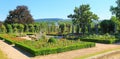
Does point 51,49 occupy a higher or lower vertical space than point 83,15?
lower

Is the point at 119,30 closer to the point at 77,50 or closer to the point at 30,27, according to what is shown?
the point at 77,50

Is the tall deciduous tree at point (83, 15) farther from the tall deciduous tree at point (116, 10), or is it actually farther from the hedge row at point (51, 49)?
the hedge row at point (51, 49)

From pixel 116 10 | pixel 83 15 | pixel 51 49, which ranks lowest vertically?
pixel 51 49

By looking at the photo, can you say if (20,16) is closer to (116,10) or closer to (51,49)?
(116,10)

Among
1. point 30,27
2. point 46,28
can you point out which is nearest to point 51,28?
point 46,28

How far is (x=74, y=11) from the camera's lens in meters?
37.0

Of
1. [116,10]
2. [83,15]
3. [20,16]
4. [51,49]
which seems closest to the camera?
[51,49]

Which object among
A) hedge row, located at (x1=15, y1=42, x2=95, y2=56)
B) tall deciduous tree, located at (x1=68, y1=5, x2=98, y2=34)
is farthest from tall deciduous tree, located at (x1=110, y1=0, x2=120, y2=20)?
hedge row, located at (x1=15, y1=42, x2=95, y2=56)

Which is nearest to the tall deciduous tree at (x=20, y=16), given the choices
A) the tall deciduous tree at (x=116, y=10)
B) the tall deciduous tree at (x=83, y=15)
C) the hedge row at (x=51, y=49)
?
the tall deciduous tree at (x=83, y=15)

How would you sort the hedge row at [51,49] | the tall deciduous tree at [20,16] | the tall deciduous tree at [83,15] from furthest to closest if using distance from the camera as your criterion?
the tall deciduous tree at [20,16], the tall deciduous tree at [83,15], the hedge row at [51,49]

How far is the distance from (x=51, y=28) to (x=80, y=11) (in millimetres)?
30261

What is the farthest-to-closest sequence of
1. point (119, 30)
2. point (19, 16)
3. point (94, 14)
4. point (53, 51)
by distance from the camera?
point (19, 16) → point (119, 30) → point (94, 14) → point (53, 51)

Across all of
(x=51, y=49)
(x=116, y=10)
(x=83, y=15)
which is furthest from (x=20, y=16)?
(x=51, y=49)

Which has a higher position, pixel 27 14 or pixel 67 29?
pixel 27 14
